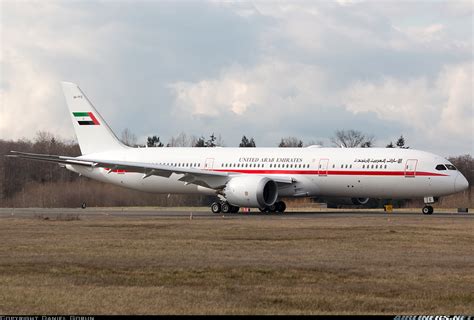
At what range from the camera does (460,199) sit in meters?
75.2

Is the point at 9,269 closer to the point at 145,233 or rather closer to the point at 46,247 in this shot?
the point at 46,247

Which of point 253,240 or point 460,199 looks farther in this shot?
point 460,199

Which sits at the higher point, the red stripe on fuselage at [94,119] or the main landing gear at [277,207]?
the red stripe on fuselage at [94,119]

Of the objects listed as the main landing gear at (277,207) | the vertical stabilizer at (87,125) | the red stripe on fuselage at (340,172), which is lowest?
the main landing gear at (277,207)

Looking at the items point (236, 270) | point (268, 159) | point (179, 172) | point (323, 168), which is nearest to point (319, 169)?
point (323, 168)

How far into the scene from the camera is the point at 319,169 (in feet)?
177

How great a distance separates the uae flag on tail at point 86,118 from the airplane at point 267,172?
10 centimetres

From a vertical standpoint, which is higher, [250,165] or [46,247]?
[250,165]

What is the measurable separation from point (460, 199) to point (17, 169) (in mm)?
Answer: 40829

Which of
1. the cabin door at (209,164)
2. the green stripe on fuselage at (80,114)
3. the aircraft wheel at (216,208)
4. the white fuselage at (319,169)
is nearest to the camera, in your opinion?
the white fuselage at (319,169)

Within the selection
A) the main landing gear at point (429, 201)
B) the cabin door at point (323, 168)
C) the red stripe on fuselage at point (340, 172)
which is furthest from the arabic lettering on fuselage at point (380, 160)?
the main landing gear at point (429, 201)

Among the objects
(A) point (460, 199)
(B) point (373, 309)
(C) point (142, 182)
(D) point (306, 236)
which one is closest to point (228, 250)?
(D) point (306, 236)

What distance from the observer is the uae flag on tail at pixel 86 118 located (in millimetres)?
63969

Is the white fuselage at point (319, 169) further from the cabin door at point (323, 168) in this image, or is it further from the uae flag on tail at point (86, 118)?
the uae flag on tail at point (86, 118)
